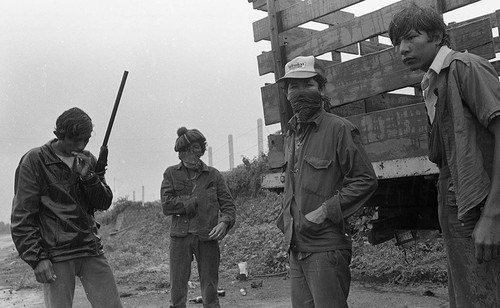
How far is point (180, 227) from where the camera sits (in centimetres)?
496

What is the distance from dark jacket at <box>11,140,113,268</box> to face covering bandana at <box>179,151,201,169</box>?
1.57 metres

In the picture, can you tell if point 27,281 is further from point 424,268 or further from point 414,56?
point 414,56

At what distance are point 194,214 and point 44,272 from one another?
6.01ft

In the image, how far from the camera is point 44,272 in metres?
3.34

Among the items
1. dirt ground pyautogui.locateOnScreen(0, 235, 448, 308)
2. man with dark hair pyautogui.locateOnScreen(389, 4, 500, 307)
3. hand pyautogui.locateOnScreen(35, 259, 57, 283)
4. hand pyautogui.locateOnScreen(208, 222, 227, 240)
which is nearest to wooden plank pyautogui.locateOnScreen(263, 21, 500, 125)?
man with dark hair pyautogui.locateOnScreen(389, 4, 500, 307)

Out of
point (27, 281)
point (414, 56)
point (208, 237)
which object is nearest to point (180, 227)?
point (208, 237)

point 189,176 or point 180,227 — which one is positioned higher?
point 189,176

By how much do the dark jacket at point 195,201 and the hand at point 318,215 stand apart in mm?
2274

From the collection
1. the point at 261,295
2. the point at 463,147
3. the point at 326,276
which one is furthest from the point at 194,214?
the point at 463,147

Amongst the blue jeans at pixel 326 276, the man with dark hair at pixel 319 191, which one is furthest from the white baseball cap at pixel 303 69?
the blue jeans at pixel 326 276

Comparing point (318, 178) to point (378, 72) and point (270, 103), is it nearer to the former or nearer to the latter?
point (378, 72)

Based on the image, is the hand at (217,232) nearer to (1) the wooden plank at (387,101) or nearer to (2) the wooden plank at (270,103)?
(2) the wooden plank at (270,103)

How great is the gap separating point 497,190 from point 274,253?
834cm

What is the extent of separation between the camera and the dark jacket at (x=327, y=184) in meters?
2.76
